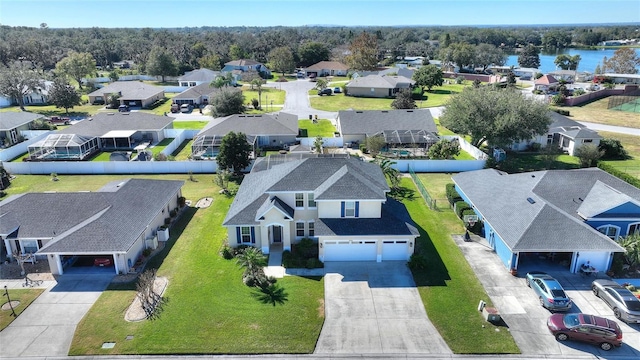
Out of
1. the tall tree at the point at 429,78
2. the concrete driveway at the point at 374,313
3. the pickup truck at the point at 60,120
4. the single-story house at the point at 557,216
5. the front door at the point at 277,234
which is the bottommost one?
the concrete driveway at the point at 374,313

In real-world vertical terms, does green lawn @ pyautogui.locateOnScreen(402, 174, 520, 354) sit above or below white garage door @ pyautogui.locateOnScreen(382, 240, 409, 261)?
below

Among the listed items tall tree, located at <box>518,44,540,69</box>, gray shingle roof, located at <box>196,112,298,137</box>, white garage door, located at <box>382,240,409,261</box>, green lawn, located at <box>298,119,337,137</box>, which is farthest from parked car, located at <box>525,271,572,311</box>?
tall tree, located at <box>518,44,540,69</box>

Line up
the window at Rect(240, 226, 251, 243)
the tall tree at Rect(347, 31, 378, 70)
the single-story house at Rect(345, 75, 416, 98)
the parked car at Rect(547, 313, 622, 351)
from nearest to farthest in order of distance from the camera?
the parked car at Rect(547, 313, 622, 351) → the window at Rect(240, 226, 251, 243) → the single-story house at Rect(345, 75, 416, 98) → the tall tree at Rect(347, 31, 378, 70)

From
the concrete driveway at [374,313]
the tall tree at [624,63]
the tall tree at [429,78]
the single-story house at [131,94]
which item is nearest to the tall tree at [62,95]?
the single-story house at [131,94]

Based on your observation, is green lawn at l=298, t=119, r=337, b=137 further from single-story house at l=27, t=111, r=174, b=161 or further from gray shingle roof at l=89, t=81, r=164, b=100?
gray shingle roof at l=89, t=81, r=164, b=100

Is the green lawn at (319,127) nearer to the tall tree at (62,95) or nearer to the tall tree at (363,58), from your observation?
the tall tree at (62,95)

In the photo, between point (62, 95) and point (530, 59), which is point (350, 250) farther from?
point (530, 59)

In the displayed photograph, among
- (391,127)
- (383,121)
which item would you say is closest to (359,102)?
(383,121)
